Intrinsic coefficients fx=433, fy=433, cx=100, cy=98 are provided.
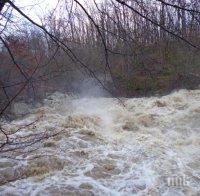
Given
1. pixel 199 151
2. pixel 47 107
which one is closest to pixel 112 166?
pixel 199 151

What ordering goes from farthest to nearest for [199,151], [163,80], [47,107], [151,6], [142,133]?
1. [163,80]
2. [47,107]
3. [142,133]
4. [199,151]
5. [151,6]

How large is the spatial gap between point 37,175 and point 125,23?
4940 mm

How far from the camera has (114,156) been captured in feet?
28.7

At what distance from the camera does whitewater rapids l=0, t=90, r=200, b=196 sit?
7254mm

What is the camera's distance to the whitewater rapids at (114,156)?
23.8 ft

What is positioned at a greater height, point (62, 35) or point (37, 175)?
point (62, 35)

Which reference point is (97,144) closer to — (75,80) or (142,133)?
(142,133)

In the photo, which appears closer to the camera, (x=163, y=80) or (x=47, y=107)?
(x=47, y=107)

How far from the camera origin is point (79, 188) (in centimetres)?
718

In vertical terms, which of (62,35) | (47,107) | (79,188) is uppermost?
(62,35)

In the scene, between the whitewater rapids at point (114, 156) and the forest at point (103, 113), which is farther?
the whitewater rapids at point (114, 156)

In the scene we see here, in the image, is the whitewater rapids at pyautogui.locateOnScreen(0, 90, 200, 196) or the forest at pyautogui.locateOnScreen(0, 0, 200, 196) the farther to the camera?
the whitewater rapids at pyautogui.locateOnScreen(0, 90, 200, 196)

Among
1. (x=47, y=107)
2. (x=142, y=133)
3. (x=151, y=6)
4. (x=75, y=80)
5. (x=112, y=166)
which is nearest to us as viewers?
(x=151, y=6)

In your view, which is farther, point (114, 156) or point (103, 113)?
point (103, 113)
